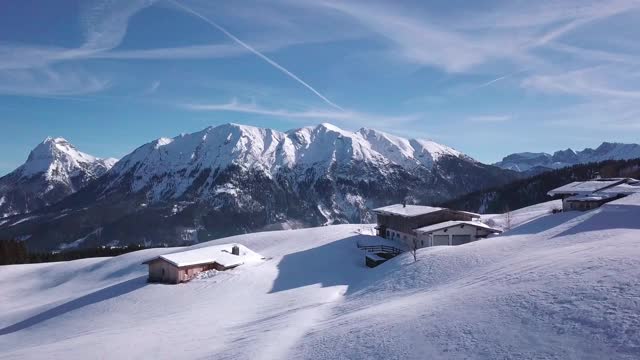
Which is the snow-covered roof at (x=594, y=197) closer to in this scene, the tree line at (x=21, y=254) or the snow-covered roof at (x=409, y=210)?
the snow-covered roof at (x=409, y=210)

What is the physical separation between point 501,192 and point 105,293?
171908 millimetres

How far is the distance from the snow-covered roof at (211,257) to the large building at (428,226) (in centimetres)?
1882

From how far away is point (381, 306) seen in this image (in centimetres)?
3048

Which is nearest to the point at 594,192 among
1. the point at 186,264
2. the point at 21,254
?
the point at 186,264

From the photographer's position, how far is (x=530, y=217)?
238 feet

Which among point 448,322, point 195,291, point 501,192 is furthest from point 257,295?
point 501,192

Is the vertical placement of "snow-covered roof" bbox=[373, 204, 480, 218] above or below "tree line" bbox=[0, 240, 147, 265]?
above

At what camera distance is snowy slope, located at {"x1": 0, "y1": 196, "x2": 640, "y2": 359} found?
63.8ft

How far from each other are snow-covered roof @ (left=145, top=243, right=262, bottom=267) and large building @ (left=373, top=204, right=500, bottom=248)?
18.8 meters

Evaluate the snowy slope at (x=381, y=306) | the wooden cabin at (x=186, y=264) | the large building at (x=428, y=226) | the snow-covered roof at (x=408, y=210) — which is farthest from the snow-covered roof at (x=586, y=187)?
the wooden cabin at (x=186, y=264)

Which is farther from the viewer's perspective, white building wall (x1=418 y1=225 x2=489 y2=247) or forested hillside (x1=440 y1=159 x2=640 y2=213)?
forested hillside (x1=440 y1=159 x2=640 y2=213)

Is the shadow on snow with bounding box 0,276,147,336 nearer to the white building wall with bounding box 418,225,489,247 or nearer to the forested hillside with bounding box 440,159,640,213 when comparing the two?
the white building wall with bounding box 418,225,489,247

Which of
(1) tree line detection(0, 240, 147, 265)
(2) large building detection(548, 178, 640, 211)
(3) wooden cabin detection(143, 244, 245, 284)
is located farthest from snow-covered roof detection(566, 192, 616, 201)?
(1) tree line detection(0, 240, 147, 265)

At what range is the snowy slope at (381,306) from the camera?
19453mm
